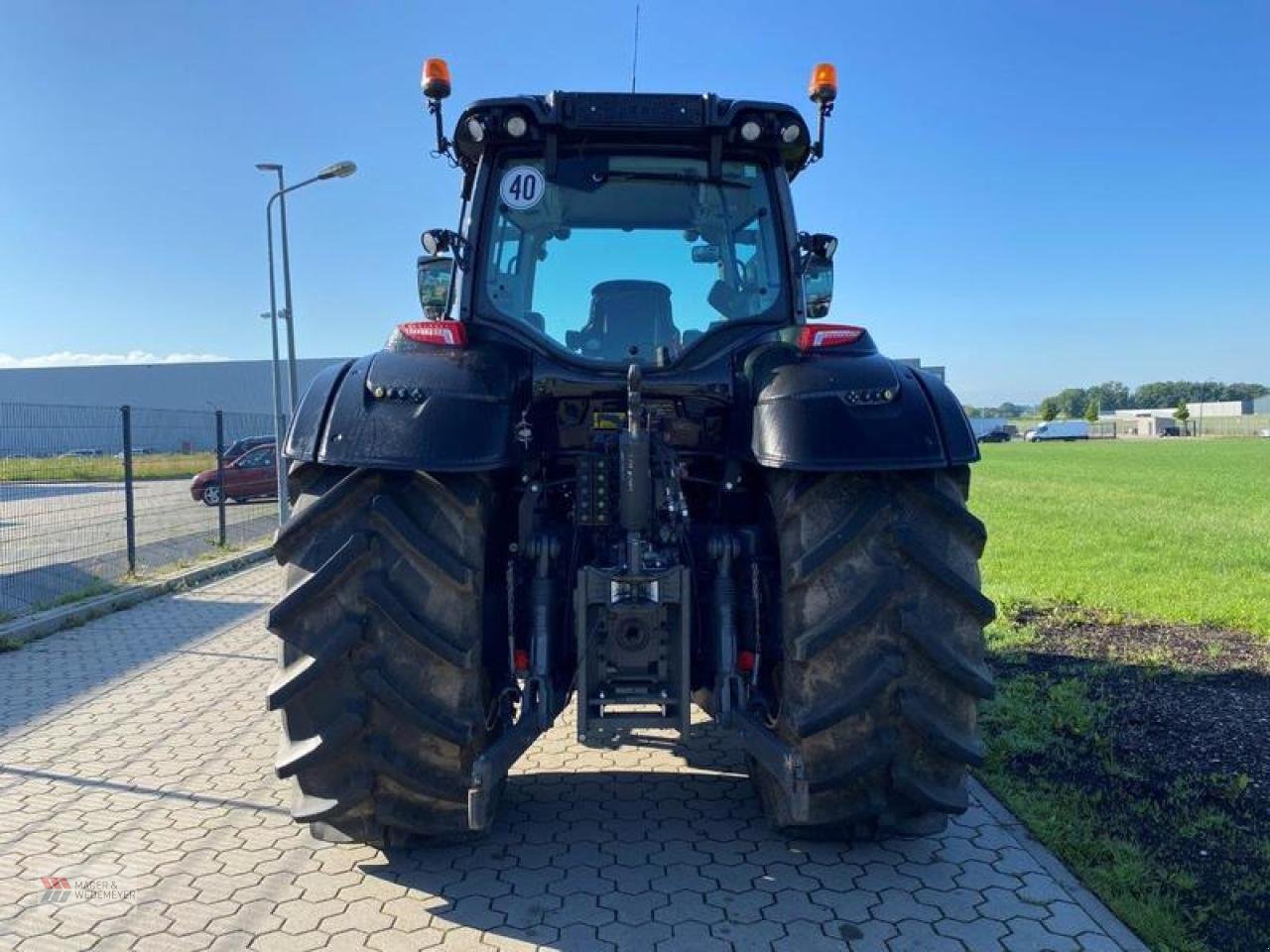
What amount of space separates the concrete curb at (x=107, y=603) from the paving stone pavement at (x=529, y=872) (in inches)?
125

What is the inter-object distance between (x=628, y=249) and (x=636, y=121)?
1.73 feet

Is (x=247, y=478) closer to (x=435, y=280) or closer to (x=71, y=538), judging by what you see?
(x=71, y=538)

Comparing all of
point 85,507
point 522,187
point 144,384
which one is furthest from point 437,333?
point 144,384

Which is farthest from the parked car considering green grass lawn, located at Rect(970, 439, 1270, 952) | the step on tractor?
the step on tractor

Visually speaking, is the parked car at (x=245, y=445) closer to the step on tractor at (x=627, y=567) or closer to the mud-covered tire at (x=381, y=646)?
the step on tractor at (x=627, y=567)

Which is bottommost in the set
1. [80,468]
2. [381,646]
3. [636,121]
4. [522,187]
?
[381,646]

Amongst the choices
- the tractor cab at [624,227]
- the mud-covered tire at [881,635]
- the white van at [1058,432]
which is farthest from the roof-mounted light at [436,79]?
the white van at [1058,432]

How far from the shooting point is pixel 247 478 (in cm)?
2067

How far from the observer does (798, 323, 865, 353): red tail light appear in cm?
327

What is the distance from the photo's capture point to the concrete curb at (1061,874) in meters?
2.94

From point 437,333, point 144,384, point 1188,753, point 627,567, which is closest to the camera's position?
point 627,567

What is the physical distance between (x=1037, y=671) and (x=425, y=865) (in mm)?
4300

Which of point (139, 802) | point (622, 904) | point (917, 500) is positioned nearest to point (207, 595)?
point (139, 802)

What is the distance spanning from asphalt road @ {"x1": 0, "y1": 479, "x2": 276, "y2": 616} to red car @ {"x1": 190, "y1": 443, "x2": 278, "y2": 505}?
5.14m
